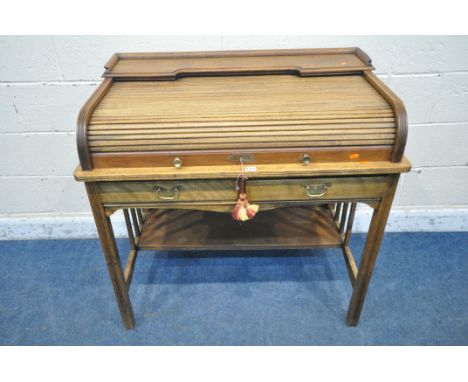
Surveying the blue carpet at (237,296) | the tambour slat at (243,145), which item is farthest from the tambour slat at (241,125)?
the blue carpet at (237,296)

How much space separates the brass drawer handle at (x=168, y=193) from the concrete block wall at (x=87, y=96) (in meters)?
0.92

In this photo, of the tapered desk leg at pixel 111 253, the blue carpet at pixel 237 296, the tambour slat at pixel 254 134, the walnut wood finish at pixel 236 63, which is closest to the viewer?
the tambour slat at pixel 254 134

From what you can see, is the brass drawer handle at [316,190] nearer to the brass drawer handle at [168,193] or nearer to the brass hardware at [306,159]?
the brass hardware at [306,159]

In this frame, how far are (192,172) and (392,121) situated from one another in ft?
2.37

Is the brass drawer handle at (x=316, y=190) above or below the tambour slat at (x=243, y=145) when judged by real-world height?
below

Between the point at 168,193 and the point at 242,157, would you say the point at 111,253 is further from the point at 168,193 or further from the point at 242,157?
the point at 242,157

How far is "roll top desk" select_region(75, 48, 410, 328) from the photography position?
1.24 metres

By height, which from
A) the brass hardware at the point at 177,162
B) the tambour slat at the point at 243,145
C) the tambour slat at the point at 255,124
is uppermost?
the tambour slat at the point at 255,124

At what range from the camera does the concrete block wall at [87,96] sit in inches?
72.6

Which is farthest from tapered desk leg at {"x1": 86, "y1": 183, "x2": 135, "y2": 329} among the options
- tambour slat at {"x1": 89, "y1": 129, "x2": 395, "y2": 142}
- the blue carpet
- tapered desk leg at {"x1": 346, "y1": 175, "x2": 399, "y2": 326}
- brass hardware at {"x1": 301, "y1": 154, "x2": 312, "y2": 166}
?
tapered desk leg at {"x1": 346, "y1": 175, "x2": 399, "y2": 326}

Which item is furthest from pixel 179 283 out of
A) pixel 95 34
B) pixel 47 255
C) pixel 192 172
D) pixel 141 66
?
pixel 95 34

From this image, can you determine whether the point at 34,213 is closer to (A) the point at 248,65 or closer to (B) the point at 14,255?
(B) the point at 14,255

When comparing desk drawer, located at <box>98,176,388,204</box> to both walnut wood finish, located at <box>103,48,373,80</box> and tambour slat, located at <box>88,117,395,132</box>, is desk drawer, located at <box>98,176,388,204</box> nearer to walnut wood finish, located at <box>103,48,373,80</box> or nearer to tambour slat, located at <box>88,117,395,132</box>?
tambour slat, located at <box>88,117,395,132</box>

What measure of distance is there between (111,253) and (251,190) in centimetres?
67
